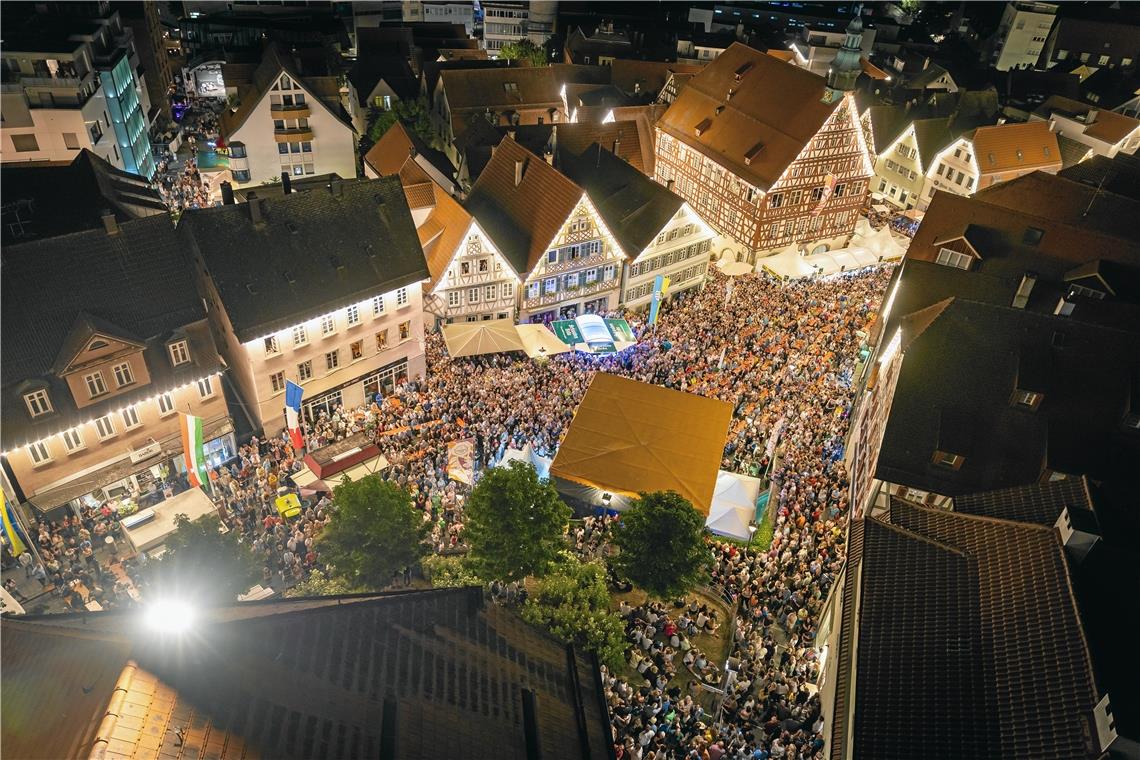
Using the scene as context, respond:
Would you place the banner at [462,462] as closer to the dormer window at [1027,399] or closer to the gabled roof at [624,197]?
the gabled roof at [624,197]

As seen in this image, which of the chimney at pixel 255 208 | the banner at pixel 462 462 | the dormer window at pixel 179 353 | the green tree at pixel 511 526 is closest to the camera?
the green tree at pixel 511 526

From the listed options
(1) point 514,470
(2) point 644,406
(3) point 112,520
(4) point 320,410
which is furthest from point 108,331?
(2) point 644,406

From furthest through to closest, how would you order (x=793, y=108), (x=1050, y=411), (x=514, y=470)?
1. (x=793, y=108)
2. (x=1050, y=411)
3. (x=514, y=470)

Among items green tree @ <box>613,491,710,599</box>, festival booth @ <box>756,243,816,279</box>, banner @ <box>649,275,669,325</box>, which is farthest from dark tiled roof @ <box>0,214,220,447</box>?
festival booth @ <box>756,243,816,279</box>

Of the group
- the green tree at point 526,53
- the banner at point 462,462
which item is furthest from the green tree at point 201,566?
the green tree at point 526,53

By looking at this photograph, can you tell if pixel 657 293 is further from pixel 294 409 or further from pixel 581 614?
pixel 581 614

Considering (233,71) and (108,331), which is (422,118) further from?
(108,331)
